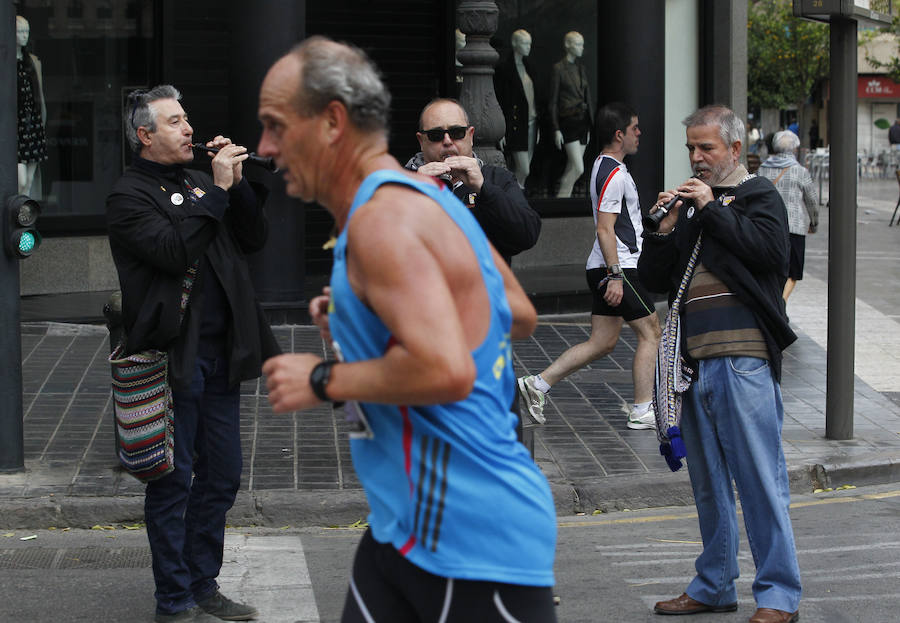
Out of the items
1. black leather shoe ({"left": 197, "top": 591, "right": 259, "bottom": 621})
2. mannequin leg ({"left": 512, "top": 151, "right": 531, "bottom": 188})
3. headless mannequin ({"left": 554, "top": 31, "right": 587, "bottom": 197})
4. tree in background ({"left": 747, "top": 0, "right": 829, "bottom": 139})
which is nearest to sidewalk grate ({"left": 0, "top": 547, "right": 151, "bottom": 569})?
black leather shoe ({"left": 197, "top": 591, "right": 259, "bottom": 621})

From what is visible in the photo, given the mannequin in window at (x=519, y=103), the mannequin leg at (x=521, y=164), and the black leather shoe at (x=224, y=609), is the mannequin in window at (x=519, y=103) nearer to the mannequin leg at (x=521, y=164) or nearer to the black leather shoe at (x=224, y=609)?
the mannequin leg at (x=521, y=164)

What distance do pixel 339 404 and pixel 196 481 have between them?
253 centimetres

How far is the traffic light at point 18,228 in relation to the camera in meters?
6.95

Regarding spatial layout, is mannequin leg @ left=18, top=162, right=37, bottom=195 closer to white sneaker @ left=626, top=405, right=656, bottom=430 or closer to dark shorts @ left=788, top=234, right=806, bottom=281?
white sneaker @ left=626, top=405, right=656, bottom=430

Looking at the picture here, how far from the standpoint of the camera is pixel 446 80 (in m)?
14.6

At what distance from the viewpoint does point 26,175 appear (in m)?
12.4

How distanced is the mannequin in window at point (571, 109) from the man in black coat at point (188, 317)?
1033 cm

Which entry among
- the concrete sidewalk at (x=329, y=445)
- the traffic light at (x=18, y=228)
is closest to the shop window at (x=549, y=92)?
the concrete sidewalk at (x=329, y=445)

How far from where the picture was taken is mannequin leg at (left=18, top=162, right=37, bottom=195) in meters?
12.4

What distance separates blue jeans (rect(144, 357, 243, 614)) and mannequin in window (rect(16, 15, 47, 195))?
798 centimetres

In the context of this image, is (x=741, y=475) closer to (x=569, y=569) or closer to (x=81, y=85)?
(x=569, y=569)

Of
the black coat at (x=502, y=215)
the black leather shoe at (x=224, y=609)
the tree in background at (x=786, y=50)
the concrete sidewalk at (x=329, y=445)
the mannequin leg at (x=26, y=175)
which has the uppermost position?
the tree in background at (x=786, y=50)

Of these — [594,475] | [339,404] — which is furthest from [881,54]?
[339,404]

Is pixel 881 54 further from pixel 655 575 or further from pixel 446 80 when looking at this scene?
pixel 655 575
